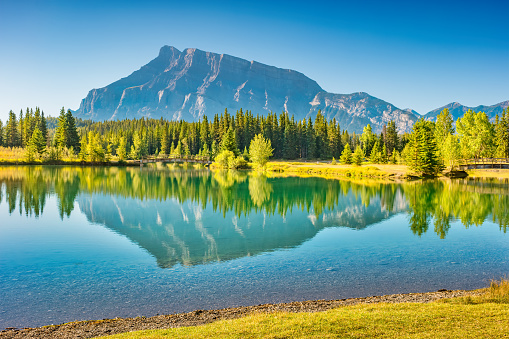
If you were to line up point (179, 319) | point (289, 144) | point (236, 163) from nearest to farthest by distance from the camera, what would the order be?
1. point (179, 319)
2. point (236, 163)
3. point (289, 144)

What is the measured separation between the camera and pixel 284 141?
14775 cm

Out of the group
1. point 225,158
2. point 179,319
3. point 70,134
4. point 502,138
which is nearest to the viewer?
point 179,319

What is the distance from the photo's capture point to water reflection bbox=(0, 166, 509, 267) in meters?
23.8

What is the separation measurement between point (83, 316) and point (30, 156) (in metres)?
118

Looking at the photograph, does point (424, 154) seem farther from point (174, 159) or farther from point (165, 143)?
point (165, 143)

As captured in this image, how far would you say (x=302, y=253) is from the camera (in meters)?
21.4

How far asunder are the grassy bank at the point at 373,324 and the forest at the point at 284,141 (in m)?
74.2

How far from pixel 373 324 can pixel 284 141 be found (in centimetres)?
13952

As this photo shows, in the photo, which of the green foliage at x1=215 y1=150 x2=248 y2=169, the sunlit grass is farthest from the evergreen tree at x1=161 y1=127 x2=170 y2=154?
the sunlit grass

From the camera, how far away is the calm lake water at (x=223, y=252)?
1425 cm

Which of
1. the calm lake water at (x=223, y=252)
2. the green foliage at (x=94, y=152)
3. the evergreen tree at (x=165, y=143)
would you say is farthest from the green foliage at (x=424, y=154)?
the evergreen tree at (x=165, y=143)

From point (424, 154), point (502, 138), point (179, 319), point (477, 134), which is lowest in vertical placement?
point (179, 319)

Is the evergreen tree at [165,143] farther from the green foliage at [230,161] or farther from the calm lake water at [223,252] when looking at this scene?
the calm lake water at [223,252]

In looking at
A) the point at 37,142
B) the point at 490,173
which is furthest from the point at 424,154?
the point at 37,142
